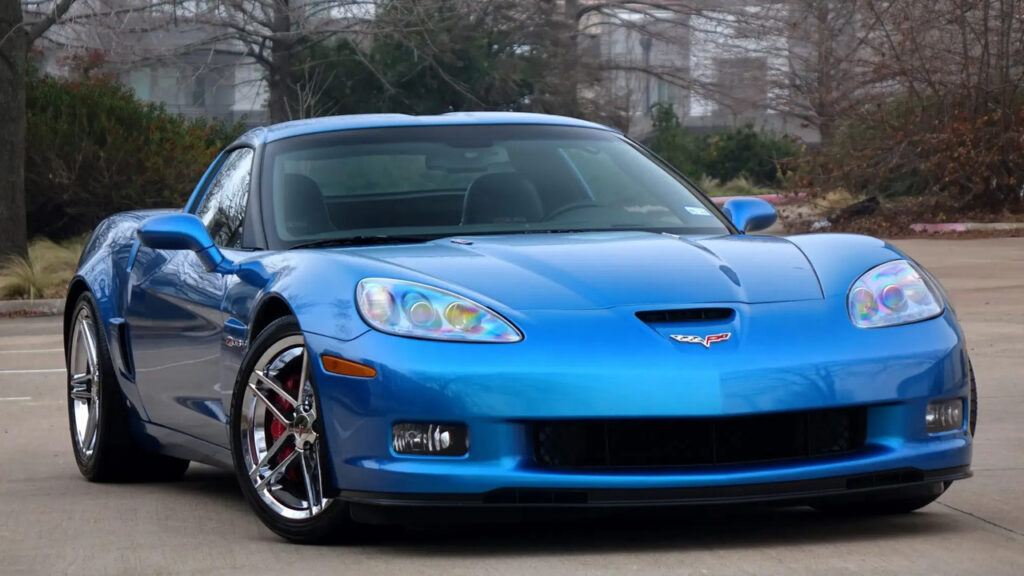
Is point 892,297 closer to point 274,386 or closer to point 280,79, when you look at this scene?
point 274,386

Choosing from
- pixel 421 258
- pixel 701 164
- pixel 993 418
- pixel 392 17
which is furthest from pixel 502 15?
pixel 421 258

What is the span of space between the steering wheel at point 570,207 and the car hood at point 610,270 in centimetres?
56

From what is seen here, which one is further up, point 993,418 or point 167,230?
point 167,230

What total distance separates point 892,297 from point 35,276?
1529 centimetres

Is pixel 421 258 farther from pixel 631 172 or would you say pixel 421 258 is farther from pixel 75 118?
pixel 75 118

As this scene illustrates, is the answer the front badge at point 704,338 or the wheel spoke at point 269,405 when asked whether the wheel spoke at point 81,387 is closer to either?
the wheel spoke at point 269,405

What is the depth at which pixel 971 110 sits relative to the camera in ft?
85.4

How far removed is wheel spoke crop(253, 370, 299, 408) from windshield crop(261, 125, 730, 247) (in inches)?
27.2

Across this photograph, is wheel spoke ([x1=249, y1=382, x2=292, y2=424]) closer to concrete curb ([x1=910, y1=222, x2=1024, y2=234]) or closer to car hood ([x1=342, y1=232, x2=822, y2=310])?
car hood ([x1=342, y1=232, x2=822, y2=310])

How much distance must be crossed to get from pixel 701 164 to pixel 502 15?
321 inches

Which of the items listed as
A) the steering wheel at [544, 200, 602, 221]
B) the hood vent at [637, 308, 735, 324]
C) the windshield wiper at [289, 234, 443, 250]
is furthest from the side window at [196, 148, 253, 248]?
the hood vent at [637, 308, 735, 324]

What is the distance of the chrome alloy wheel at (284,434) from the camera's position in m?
5.10

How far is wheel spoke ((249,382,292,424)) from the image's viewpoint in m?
5.22

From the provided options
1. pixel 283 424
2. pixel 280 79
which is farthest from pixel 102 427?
pixel 280 79
